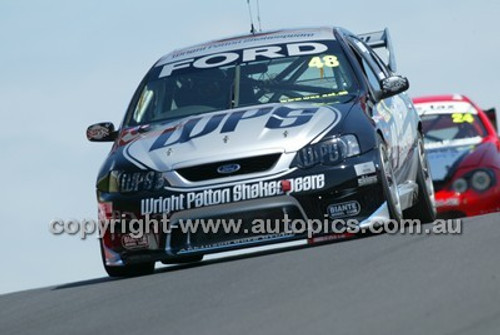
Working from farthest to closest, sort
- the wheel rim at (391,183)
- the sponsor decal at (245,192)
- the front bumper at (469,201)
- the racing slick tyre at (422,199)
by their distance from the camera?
the front bumper at (469,201) → the racing slick tyre at (422,199) → the wheel rim at (391,183) → the sponsor decal at (245,192)

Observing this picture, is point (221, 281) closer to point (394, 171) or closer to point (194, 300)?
point (194, 300)

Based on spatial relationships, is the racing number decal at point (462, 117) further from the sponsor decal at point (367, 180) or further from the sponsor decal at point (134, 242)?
the sponsor decal at point (134, 242)

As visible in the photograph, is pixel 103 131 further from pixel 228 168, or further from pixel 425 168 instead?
pixel 425 168

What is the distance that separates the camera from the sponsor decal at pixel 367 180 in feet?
29.6

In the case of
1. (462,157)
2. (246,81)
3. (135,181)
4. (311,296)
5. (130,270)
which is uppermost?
(311,296)

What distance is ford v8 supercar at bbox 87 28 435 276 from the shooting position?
8.94 m

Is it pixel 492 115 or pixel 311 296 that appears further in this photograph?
pixel 492 115

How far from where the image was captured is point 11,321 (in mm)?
7496

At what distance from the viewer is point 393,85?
10.2 meters

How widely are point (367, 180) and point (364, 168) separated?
75 mm

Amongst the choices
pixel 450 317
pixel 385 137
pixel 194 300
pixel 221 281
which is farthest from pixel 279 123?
pixel 450 317

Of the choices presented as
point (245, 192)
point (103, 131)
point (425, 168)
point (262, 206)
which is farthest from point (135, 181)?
point (425, 168)

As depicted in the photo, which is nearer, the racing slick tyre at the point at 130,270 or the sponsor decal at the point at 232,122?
the sponsor decal at the point at 232,122

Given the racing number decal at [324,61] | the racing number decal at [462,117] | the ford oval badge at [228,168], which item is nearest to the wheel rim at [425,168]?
the racing number decal at [324,61]
